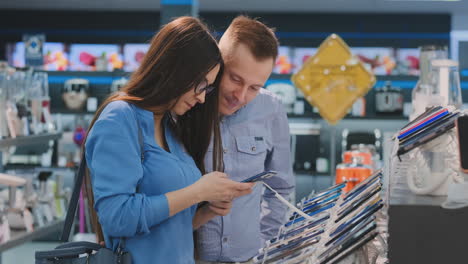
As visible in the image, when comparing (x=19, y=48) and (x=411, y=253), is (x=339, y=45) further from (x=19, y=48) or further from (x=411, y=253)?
(x=19, y=48)

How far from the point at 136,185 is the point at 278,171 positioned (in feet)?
2.78

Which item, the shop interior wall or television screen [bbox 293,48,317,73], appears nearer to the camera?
television screen [bbox 293,48,317,73]

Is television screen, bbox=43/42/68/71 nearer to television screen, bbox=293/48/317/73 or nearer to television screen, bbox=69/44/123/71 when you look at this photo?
television screen, bbox=69/44/123/71

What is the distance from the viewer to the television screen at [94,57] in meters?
9.06

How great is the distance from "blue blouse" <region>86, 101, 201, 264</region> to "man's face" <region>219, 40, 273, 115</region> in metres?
0.36

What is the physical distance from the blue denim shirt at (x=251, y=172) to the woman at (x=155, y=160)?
1.01 feet

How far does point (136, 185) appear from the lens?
5.41 ft

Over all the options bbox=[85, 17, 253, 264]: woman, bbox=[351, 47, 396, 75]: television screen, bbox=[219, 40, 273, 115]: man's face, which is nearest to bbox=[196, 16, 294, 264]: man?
bbox=[219, 40, 273, 115]: man's face

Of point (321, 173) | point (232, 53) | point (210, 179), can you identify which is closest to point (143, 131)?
point (210, 179)

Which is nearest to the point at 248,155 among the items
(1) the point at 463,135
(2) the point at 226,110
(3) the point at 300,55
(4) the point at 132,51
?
(2) the point at 226,110

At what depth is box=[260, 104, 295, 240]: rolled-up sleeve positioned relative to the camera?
2.39 meters

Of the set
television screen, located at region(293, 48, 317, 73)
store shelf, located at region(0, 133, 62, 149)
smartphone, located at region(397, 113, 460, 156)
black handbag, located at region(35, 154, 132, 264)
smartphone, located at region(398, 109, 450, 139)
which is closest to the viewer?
smartphone, located at region(397, 113, 460, 156)

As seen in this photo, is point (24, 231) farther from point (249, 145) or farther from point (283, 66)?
point (283, 66)

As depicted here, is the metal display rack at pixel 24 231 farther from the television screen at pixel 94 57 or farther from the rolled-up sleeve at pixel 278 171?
the television screen at pixel 94 57
